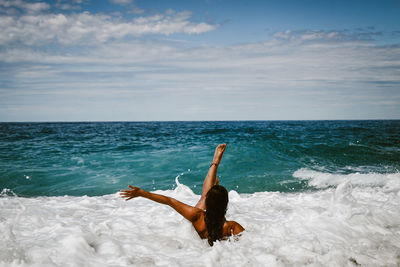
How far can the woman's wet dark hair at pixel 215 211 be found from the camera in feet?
10.9

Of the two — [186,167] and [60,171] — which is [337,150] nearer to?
[186,167]

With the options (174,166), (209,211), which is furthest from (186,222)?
(174,166)

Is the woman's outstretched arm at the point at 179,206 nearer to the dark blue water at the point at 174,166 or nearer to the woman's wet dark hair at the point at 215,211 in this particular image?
the woman's wet dark hair at the point at 215,211

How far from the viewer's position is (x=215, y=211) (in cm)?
339

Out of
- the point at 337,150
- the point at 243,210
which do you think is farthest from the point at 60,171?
the point at 337,150

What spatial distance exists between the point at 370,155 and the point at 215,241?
14.8 metres

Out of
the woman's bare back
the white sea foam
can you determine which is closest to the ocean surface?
the white sea foam

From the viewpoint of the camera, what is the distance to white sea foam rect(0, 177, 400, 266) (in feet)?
10.5

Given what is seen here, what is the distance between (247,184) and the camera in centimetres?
934

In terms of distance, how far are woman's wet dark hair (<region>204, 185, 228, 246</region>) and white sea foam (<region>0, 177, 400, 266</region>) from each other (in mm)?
200

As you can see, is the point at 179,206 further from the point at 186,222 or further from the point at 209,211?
the point at 186,222

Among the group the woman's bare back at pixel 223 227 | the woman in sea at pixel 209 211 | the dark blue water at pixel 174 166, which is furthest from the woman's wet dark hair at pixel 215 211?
the dark blue water at pixel 174 166

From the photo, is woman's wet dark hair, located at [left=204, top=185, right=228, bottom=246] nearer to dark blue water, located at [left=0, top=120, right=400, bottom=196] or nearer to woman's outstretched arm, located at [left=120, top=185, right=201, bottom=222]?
woman's outstretched arm, located at [left=120, top=185, right=201, bottom=222]

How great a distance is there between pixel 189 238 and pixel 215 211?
90cm
